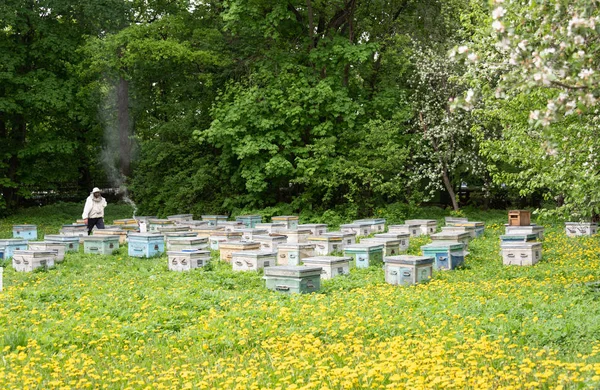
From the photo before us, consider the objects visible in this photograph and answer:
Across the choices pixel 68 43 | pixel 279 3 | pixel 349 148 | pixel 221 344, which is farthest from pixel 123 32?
pixel 221 344

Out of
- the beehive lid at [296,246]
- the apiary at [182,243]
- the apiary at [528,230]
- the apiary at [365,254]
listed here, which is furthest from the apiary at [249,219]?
the apiary at [365,254]

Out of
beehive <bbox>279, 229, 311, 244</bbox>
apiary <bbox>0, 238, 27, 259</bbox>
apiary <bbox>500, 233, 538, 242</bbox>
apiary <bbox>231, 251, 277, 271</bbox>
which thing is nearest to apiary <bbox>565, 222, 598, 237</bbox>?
apiary <bbox>500, 233, 538, 242</bbox>

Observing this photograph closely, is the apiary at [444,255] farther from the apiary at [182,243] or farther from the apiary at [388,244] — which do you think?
the apiary at [182,243]

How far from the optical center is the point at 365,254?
1475 centimetres

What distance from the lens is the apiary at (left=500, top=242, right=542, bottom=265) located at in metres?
14.5

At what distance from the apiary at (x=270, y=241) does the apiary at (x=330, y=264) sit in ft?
9.45

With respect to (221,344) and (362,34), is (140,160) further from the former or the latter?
(221,344)

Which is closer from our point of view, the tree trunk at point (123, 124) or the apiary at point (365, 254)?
the apiary at point (365, 254)

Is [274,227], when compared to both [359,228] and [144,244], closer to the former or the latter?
[359,228]

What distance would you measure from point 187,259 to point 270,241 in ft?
7.65

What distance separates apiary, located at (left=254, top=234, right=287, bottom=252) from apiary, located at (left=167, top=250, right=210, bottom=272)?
5.79 ft

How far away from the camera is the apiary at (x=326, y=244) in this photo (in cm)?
1648

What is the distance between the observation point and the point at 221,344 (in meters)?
8.12

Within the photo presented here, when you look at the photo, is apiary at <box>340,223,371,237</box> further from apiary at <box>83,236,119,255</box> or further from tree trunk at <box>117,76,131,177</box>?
tree trunk at <box>117,76,131,177</box>
